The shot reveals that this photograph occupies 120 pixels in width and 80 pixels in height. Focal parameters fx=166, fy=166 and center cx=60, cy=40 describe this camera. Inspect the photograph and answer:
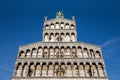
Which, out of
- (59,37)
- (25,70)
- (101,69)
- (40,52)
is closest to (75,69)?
(101,69)

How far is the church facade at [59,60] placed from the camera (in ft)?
64.0

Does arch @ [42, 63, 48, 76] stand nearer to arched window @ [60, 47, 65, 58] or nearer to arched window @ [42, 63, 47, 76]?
arched window @ [42, 63, 47, 76]

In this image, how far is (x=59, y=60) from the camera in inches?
810

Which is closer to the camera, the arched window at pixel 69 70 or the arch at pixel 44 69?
the arch at pixel 44 69

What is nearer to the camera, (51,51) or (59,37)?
(51,51)

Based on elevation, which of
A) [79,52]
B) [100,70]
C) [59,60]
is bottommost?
[100,70]

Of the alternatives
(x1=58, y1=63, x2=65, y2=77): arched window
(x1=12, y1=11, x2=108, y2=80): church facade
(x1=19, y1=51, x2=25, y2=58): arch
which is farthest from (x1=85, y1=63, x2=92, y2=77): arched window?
(x1=19, y1=51, x2=25, y2=58): arch

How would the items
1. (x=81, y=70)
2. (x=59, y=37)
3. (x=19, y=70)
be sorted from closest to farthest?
1. (x=19, y=70)
2. (x=81, y=70)
3. (x=59, y=37)

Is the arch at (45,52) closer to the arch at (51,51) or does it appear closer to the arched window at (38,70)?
the arch at (51,51)

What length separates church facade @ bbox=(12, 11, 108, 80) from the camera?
1950 cm

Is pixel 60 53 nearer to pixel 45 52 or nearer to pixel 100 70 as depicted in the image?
pixel 45 52

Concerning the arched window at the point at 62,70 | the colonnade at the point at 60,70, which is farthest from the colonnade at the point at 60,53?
the arched window at the point at 62,70

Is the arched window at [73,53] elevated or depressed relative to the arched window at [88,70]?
elevated

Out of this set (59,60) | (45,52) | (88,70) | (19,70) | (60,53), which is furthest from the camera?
(45,52)
